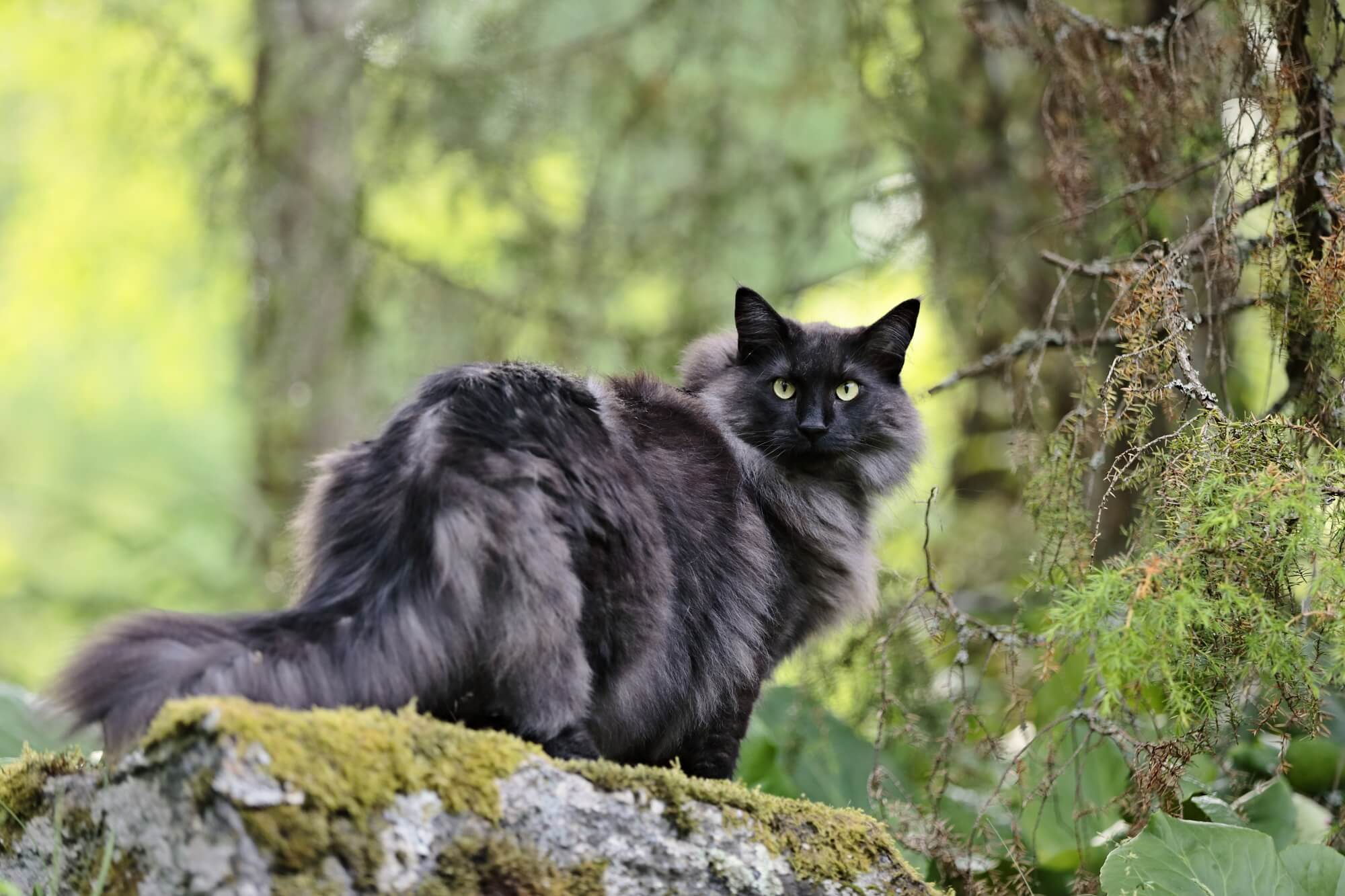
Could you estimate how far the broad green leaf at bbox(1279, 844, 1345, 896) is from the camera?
9.40 feet

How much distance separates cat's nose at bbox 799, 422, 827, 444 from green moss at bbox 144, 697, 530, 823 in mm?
1470

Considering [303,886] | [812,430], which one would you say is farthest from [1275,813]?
[303,886]

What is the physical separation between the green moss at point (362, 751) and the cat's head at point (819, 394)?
1505 mm

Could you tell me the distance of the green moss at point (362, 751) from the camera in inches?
77.8

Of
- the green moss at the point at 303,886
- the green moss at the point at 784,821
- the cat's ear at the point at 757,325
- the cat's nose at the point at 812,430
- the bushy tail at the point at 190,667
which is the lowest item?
the green moss at the point at 784,821

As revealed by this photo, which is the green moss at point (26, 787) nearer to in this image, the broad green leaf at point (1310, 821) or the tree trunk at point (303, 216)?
the broad green leaf at point (1310, 821)

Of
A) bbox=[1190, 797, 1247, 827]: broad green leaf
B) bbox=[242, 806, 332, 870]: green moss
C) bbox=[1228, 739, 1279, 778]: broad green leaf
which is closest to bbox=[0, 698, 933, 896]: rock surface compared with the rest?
bbox=[242, 806, 332, 870]: green moss

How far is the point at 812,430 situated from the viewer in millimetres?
3443

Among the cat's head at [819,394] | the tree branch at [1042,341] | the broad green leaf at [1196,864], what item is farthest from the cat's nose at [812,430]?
the broad green leaf at [1196,864]

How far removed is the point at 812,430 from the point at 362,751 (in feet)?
5.79

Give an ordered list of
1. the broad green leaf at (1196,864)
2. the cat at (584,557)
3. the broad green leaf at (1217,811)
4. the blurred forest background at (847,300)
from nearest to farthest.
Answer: the cat at (584,557)
the broad green leaf at (1196,864)
the blurred forest background at (847,300)
the broad green leaf at (1217,811)

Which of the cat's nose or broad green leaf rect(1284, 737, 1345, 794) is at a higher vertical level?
the cat's nose

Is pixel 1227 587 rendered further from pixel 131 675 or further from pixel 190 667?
pixel 131 675

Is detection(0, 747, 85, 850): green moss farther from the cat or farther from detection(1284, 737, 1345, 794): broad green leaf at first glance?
detection(1284, 737, 1345, 794): broad green leaf
